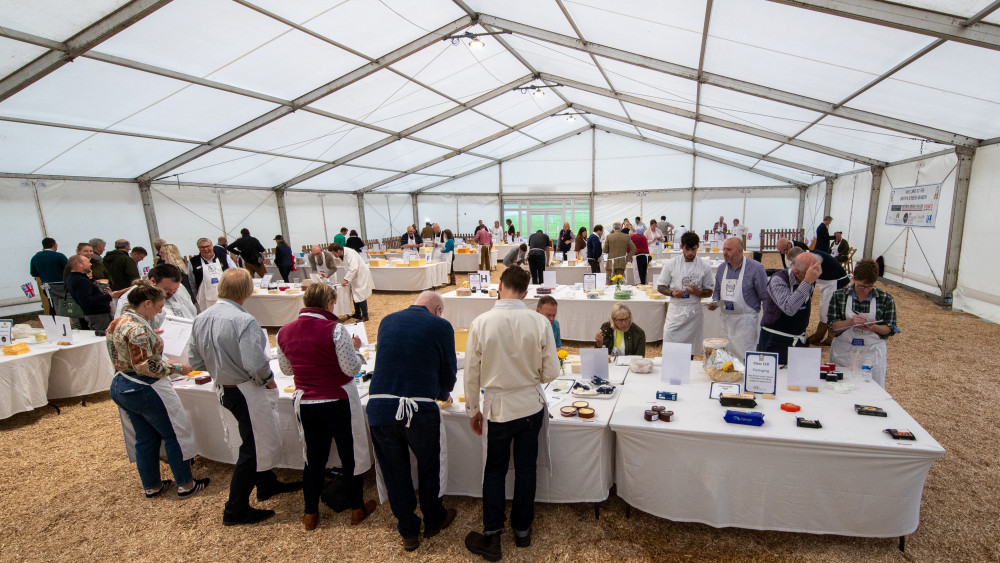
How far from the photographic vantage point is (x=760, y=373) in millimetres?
2604

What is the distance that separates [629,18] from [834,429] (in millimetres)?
4943

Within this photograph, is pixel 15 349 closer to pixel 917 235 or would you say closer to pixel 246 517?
pixel 246 517

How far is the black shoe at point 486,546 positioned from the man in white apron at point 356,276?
5062mm

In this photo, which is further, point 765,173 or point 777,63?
point 765,173

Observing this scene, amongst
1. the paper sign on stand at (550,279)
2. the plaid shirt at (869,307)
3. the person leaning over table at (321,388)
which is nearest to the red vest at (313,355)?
the person leaning over table at (321,388)

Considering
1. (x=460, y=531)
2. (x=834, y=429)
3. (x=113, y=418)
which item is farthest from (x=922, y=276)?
(x=113, y=418)

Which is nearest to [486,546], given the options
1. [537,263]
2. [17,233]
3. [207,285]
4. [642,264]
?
[207,285]

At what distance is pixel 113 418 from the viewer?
4.18 m

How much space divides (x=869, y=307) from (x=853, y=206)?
34.5ft

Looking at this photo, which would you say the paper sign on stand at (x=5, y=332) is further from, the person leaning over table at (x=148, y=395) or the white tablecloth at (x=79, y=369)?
the person leaning over table at (x=148, y=395)

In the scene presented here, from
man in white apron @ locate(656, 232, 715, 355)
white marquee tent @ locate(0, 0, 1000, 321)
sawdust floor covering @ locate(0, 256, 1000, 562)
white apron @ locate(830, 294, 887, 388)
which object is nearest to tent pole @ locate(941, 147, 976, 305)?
white marquee tent @ locate(0, 0, 1000, 321)

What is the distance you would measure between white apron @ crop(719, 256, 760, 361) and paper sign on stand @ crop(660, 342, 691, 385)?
1156 millimetres

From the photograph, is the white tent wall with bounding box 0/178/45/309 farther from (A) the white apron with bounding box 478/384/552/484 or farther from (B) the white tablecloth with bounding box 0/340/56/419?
(A) the white apron with bounding box 478/384/552/484

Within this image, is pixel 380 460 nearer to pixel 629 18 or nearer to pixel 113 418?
pixel 113 418
